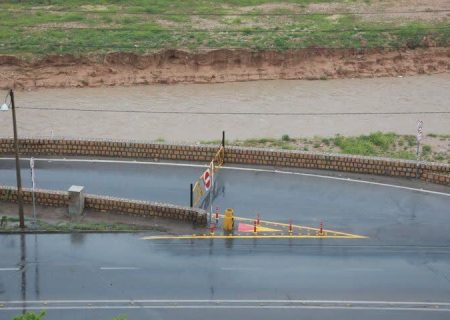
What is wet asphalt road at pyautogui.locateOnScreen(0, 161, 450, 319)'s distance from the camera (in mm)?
20125

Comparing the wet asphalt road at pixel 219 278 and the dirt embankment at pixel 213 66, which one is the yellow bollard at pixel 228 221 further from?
the dirt embankment at pixel 213 66

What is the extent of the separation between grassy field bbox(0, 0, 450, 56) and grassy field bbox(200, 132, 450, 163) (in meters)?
16.7

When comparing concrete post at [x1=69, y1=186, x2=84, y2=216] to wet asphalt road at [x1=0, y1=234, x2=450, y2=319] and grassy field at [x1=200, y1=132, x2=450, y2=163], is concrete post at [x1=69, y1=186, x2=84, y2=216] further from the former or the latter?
grassy field at [x1=200, y1=132, x2=450, y2=163]

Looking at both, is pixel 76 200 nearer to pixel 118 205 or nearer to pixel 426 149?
pixel 118 205


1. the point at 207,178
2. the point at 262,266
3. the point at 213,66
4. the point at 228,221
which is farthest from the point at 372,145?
the point at 213,66

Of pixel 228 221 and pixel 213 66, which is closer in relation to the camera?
pixel 228 221

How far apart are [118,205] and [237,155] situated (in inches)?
238

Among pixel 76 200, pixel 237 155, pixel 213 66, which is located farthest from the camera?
pixel 213 66

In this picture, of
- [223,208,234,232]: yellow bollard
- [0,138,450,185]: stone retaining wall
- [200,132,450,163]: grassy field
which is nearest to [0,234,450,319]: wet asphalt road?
[223,208,234,232]: yellow bollard

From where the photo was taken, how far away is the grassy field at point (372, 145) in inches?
1283

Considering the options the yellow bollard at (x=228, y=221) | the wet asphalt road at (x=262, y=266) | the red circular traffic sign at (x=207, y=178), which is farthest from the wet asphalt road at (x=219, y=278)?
the red circular traffic sign at (x=207, y=178)

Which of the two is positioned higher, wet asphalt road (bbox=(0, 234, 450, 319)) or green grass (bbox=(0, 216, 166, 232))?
green grass (bbox=(0, 216, 166, 232))

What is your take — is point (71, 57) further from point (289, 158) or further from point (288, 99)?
point (289, 158)

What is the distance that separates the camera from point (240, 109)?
41906 mm
